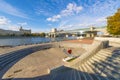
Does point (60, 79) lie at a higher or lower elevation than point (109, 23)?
lower

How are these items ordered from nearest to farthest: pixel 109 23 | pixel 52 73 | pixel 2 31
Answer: pixel 52 73, pixel 109 23, pixel 2 31

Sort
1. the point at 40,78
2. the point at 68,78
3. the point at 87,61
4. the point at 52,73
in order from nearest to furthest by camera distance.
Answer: the point at 68,78 < the point at 40,78 < the point at 52,73 < the point at 87,61

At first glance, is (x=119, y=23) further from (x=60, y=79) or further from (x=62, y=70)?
(x=60, y=79)

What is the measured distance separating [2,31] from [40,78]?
116m

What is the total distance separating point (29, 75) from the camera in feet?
36.4

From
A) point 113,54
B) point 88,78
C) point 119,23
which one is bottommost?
point 88,78

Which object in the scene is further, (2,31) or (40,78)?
(2,31)

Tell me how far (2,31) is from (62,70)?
380 ft

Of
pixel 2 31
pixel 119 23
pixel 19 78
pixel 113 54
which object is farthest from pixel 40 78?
pixel 2 31

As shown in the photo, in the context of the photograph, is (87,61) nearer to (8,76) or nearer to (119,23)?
(8,76)

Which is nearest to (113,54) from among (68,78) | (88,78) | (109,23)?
(88,78)

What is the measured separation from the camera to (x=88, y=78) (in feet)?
27.0

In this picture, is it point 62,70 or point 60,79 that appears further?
point 62,70

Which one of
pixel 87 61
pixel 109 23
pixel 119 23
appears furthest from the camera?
pixel 109 23
